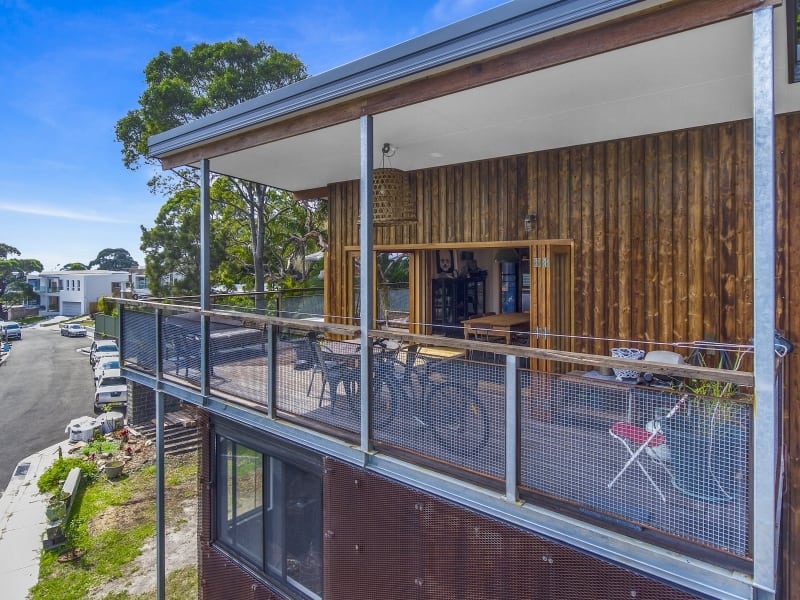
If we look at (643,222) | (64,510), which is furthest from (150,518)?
(643,222)

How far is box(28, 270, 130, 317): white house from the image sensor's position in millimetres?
46531

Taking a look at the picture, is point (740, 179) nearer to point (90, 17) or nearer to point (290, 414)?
point (290, 414)

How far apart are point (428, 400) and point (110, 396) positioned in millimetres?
17826

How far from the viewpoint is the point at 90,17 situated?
56.8ft

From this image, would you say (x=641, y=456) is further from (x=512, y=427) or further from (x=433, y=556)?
(x=433, y=556)

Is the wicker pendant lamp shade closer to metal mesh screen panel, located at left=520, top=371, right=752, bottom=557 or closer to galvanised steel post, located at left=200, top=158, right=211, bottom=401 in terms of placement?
galvanised steel post, located at left=200, top=158, right=211, bottom=401

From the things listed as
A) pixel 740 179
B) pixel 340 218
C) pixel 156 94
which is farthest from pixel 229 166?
pixel 156 94

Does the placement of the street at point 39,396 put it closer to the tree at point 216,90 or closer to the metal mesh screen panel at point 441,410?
the tree at point 216,90

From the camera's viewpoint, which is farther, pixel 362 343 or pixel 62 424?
pixel 62 424

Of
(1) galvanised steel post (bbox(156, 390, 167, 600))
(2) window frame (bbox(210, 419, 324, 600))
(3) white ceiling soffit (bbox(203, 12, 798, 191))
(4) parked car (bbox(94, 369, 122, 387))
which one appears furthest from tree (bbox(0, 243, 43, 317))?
(3) white ceiling soffit (bbox(203, 12, 798, 191))

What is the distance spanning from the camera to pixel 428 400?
9.74ft

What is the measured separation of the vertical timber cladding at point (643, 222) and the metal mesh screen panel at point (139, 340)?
12.4ft

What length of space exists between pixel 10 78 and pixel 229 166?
31.4 meters

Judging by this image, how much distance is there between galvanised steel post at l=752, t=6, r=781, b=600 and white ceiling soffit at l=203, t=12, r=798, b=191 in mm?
Answer: 643
